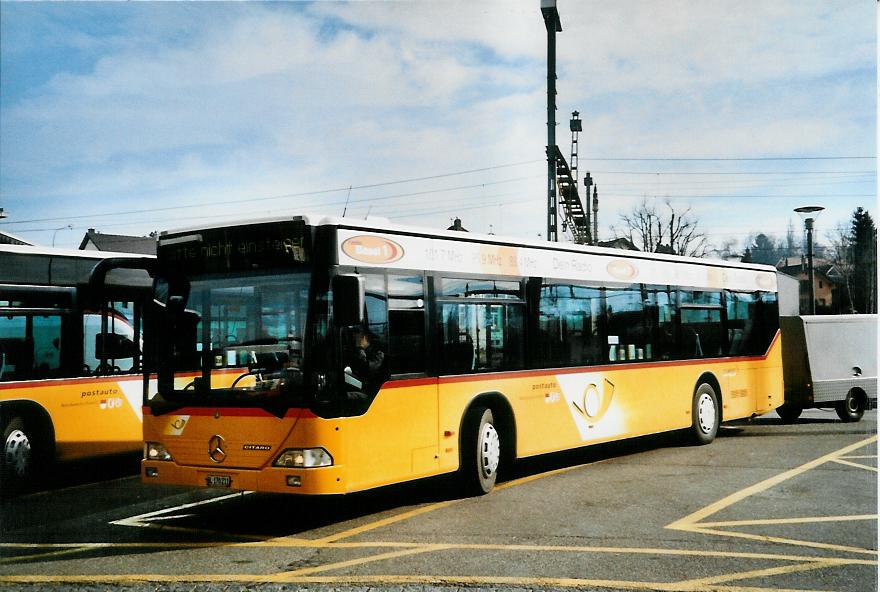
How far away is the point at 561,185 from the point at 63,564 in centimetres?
2167

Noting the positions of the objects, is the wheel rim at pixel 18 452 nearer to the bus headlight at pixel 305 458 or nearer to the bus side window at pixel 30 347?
the bus side window at pixel 30 347

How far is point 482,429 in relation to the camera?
31.0 feet

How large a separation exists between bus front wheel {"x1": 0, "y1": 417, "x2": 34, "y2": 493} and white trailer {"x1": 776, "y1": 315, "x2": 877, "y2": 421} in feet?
42.0

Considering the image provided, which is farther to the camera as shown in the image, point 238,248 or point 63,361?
point 63,361

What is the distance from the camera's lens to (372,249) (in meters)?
8.26

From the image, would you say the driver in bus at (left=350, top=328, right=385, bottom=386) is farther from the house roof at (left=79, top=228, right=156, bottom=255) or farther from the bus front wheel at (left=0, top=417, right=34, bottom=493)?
the house roof at (left=79, top=228, right=156, bottom=255)

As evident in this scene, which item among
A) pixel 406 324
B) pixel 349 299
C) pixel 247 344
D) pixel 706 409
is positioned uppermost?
pixel 349 299

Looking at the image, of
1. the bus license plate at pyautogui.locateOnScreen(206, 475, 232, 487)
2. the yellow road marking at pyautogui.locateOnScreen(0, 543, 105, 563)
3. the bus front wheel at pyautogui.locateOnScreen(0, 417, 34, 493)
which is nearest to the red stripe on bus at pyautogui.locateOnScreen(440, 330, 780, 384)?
the bus license plate at pyautogui.locateOnScreen(206, 475, 232, 487)

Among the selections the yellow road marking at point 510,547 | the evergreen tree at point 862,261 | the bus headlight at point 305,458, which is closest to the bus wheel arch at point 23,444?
the yellow road marking at point 510,547

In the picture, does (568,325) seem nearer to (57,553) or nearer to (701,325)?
(701,325)

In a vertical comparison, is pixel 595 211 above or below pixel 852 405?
above

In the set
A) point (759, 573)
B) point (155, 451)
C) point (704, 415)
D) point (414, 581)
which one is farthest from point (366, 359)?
point (704, 415)

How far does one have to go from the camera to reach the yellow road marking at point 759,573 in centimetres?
592

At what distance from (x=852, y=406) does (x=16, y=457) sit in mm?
14688
